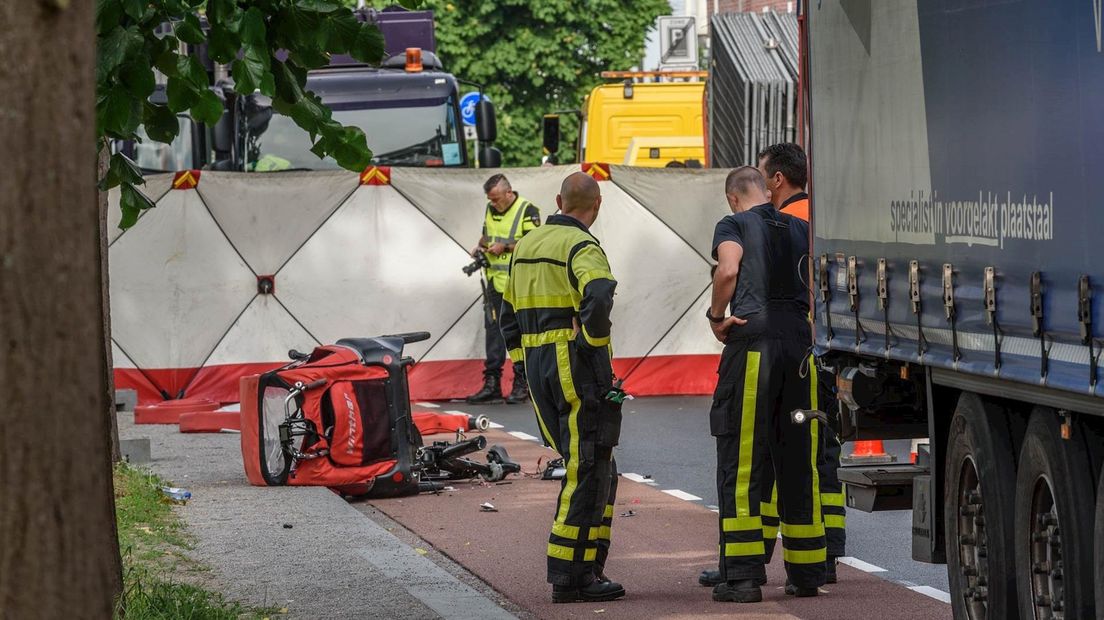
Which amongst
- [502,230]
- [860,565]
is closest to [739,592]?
[860,565]

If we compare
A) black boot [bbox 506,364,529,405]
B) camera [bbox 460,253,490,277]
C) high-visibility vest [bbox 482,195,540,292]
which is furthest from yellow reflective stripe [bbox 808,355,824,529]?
black boot [bbox 506,364,529,405]

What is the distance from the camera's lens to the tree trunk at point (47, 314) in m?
3.46

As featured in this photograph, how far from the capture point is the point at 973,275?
617cm

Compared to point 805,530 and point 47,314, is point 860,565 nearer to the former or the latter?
point 805,530

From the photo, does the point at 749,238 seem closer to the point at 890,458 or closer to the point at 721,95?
the point at 890,458

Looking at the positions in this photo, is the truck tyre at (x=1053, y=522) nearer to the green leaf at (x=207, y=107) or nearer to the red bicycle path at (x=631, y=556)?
the red bicycle path at (x=631, y=556)

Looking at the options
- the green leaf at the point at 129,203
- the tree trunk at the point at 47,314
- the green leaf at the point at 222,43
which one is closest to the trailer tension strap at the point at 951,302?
the green leaf at the point at 222,43

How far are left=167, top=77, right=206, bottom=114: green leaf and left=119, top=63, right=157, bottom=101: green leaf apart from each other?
0.40ft

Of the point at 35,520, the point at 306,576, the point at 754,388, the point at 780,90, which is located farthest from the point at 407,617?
the point at 780,90

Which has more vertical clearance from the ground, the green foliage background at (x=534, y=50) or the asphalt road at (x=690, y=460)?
the green foliage background at (x=534, y=50)

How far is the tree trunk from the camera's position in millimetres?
3457

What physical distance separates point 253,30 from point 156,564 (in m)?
2.71

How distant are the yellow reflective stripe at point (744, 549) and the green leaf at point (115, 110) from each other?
308cm

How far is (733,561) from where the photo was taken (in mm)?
8039
